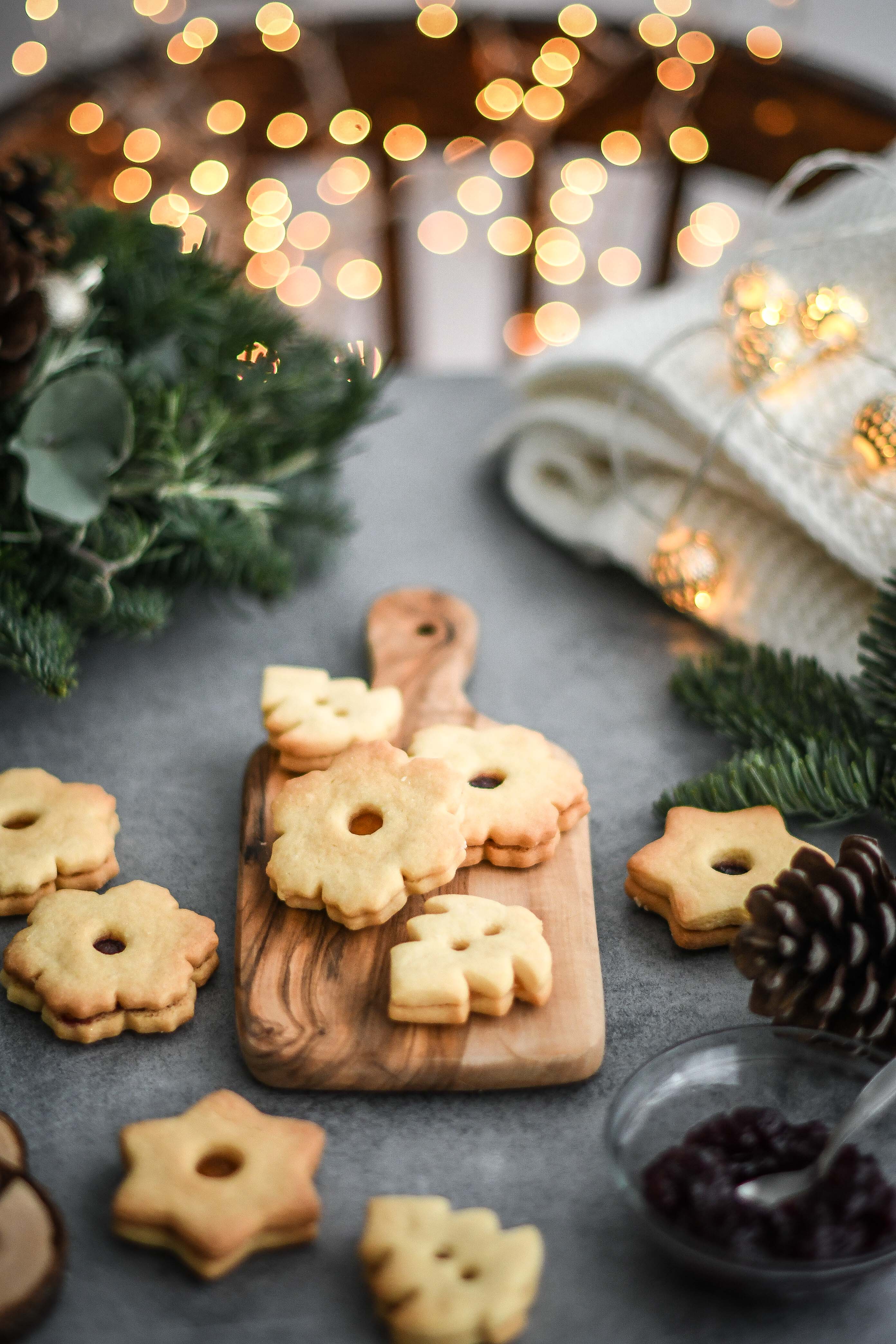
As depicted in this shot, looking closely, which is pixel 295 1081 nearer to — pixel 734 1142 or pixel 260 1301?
pixel 260 1301

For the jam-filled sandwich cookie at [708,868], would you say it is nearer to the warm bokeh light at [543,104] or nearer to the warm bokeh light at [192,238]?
the warm bokeh light at [192,238]

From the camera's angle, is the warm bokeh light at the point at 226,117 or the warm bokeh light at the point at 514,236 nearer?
the warm bokeh light at the point at 226,117

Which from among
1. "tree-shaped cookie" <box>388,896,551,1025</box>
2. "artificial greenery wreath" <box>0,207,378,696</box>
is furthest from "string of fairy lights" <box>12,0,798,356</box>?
"tree-shaped cookie" <box>388,896,551,1025</box>

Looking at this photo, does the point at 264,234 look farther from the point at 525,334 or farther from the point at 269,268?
the point at 525,334

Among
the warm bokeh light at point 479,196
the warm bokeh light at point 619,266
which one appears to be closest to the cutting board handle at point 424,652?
the warm bokeh light at point 619,266

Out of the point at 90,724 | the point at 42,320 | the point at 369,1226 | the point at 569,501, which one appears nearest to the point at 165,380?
the point at 42,320

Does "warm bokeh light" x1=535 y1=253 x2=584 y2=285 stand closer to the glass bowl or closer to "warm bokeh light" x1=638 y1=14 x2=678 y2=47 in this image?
"warm bokeh light" x1=638 y1=14 x2=678 y2=47

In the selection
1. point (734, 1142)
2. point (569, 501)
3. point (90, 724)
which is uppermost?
point (734, 1142)

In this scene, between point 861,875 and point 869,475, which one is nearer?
point 861,875
